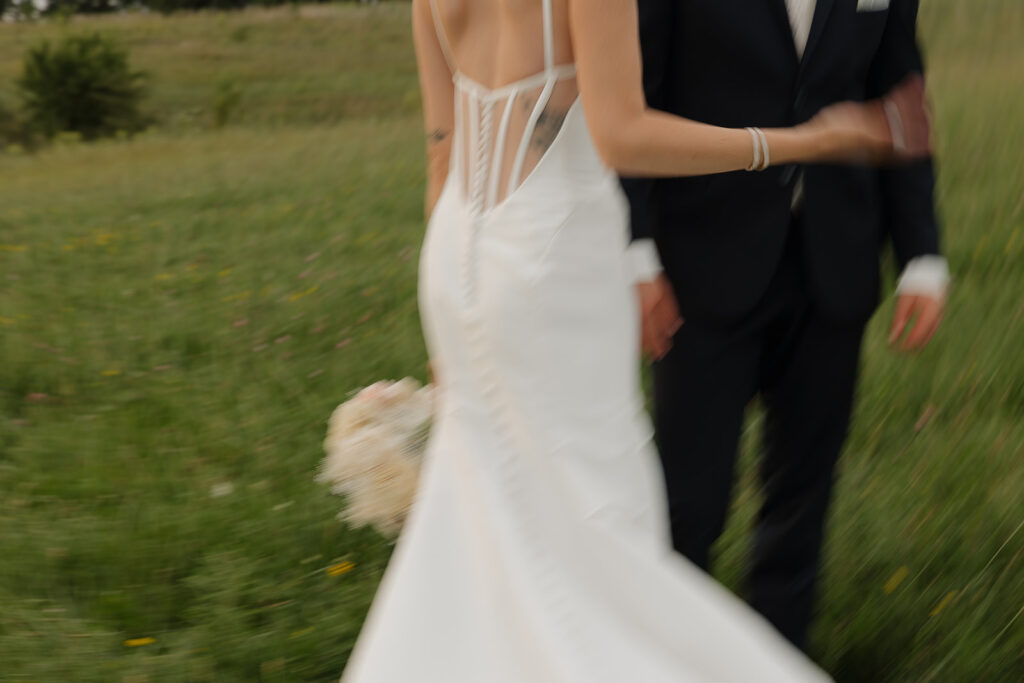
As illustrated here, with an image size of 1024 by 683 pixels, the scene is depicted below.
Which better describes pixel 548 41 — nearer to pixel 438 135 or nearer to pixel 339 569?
pixel 438 135

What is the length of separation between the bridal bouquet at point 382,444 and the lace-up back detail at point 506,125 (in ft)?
4.19

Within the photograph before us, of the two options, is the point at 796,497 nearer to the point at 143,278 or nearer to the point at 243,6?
the point at 143,278

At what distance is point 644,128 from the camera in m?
1.81

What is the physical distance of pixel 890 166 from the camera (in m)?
2.47

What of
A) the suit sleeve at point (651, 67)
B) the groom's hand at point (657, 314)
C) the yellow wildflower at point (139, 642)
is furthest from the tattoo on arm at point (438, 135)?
the yellow wildflower at point (139, 642)

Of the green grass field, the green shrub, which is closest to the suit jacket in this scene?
the green grass field

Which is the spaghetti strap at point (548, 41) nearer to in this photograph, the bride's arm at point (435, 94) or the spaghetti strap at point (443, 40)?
the spaghetti strap at point (443, 40)

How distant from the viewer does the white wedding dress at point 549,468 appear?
1915 millimetres

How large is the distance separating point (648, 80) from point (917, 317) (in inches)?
33.6

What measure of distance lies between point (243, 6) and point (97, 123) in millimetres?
12700

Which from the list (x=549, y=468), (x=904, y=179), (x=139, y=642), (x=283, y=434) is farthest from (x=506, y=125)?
(x=283, y=434)

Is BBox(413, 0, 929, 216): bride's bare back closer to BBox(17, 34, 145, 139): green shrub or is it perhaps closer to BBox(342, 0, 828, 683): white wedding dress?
BBox(342, 0, 828, 683): white wedding dress

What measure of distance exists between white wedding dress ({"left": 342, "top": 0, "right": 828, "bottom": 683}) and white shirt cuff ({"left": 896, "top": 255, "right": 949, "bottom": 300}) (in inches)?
31.3

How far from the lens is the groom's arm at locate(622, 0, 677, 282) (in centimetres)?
215
